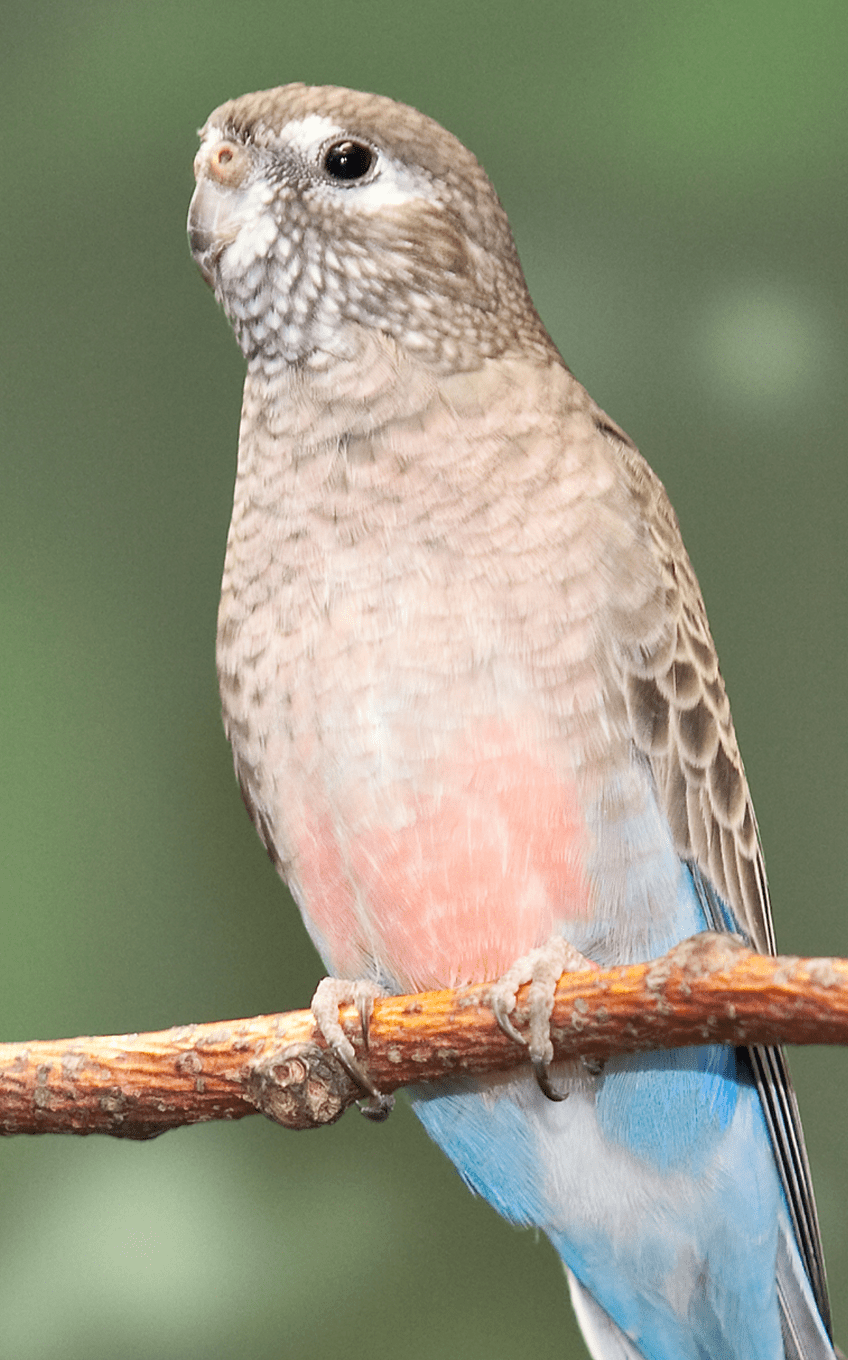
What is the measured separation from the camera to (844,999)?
1144 millimetres

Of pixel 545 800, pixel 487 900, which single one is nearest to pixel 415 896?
Answer: pixel 487 900

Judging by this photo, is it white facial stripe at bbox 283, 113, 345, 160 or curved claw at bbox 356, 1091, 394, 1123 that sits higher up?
white facial stripe at bbox 283, 113, 345, 160

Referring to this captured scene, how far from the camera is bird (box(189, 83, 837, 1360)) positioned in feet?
5.16

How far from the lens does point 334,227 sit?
169 centimetres

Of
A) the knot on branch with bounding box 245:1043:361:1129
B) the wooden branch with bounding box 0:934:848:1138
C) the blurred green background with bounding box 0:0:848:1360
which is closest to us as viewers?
the wooden branch with bounding box 0:934:848:1138

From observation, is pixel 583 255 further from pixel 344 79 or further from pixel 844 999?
pixel 844 999

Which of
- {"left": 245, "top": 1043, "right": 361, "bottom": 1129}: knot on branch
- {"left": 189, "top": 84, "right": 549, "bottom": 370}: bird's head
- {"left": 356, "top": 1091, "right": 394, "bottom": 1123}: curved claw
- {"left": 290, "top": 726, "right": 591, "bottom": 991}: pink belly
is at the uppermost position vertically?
{"left": 189, "top": 84, "right": 549, "bottom": 370}: bird's head

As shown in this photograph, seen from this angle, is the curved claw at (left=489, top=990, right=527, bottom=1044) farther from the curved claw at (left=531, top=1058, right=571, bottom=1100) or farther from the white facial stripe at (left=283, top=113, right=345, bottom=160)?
the white facial stripe at (left=283, top=113, right=345, bottom=160)

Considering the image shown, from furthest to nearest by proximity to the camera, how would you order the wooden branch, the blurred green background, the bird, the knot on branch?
the blurred green background
the bird
the knot on branch
the wooden branch

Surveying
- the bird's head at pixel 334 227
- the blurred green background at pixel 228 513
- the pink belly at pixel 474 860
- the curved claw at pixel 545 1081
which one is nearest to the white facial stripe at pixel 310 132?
the bird's head at pixel 334 227

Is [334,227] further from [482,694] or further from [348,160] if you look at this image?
[482,694]

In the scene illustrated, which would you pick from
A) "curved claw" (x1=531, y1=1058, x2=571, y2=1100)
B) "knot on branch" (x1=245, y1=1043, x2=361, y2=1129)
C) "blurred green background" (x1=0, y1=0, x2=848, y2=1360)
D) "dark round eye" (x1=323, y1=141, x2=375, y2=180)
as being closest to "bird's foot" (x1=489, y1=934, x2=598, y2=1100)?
"curved claw" (x1=531, y1=1058, x2=571, y2=1100)

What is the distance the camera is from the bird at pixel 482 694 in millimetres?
1574

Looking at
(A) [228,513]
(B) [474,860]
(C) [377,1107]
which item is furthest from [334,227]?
(A) [228,513]
